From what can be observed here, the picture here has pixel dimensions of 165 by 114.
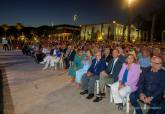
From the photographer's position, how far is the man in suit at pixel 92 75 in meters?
8.63

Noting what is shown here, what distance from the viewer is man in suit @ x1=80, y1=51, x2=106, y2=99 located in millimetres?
8633

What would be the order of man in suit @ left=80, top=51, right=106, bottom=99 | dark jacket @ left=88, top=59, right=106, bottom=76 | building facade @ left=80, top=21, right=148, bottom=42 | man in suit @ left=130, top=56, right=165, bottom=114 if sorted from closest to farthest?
man in suit @ left=130, top=56, right=165, bottom=114, man in suit @ left=80, top=51, right=106, bottom=99, dark jacket @ left=88, top=59, right=106, bottom=76, building facade @ left=80, top=21, right=148, bottom=42

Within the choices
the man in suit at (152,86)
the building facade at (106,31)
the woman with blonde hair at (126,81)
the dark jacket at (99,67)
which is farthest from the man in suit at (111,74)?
the building facade at (106,31)

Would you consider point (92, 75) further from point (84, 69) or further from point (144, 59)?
point (144, 59)

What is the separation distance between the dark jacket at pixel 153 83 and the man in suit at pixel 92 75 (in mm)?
2488

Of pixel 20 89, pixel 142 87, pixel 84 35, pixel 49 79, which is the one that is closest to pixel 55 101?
pixel 20 89

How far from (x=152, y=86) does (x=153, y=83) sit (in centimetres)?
7

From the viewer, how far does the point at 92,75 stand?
8.84 metres

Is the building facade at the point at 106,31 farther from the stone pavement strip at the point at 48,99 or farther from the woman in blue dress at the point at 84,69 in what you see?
the woman in blue dress at the point at 84,69

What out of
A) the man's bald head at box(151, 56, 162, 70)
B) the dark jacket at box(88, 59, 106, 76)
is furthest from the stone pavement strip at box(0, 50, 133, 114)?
the man's bald head at box(151, 56, 162, 70)

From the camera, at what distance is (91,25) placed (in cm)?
8319

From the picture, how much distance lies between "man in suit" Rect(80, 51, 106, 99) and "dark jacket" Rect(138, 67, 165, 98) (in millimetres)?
2488

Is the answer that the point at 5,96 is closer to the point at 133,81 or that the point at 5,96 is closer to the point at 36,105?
the point at 36,105

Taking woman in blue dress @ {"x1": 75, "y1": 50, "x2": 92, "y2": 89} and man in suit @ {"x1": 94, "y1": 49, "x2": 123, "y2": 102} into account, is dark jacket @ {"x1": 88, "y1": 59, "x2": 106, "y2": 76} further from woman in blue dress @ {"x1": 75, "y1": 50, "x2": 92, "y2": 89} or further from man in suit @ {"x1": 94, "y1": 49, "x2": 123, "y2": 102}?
woman in blue dress @ {"x1": 75, "y1": 50, "x2": 92, "y2": 89}
